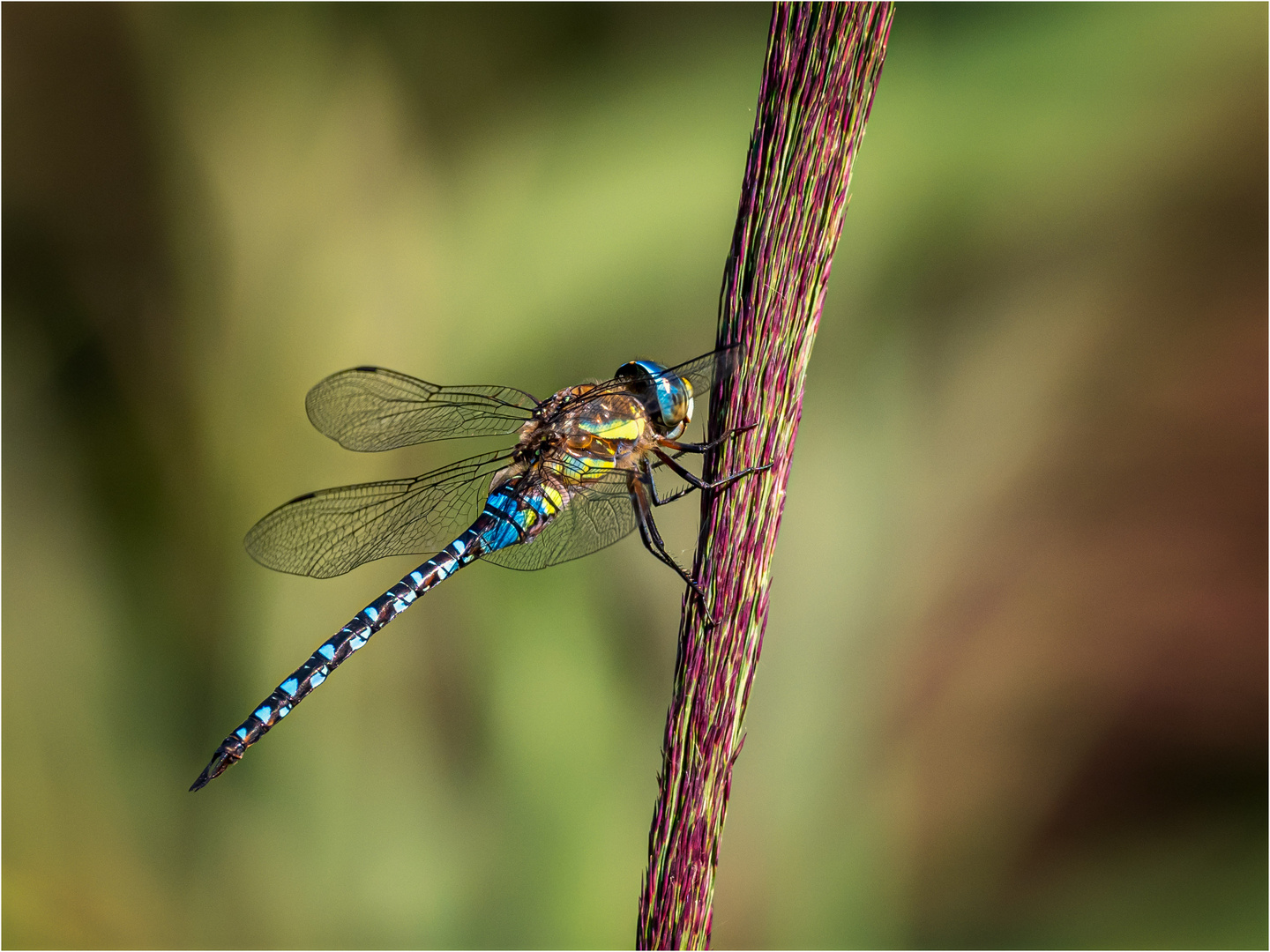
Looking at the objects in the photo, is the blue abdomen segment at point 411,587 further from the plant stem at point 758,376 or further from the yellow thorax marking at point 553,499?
the plant stem at point 758,376

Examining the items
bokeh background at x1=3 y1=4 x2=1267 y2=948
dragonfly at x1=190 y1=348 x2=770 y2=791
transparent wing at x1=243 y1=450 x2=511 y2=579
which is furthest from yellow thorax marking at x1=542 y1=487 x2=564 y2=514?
bokeh background at x1=3 y1=4 x2=1267 y2=948

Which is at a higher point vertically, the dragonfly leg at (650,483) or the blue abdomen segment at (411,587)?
the dragonfly leg at (650,483)

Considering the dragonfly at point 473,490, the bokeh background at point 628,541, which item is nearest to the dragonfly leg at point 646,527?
the dragonfly at point 473,490

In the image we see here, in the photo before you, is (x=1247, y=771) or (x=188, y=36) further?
(x=188, y=36)

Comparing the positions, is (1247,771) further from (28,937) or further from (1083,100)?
(28,937)

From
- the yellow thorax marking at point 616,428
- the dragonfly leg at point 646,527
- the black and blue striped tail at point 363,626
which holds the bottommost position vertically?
the black and blue striped tail at point 363,626

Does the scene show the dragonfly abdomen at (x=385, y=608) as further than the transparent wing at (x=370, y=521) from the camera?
No

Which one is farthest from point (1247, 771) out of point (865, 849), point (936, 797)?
point (865, 849)
